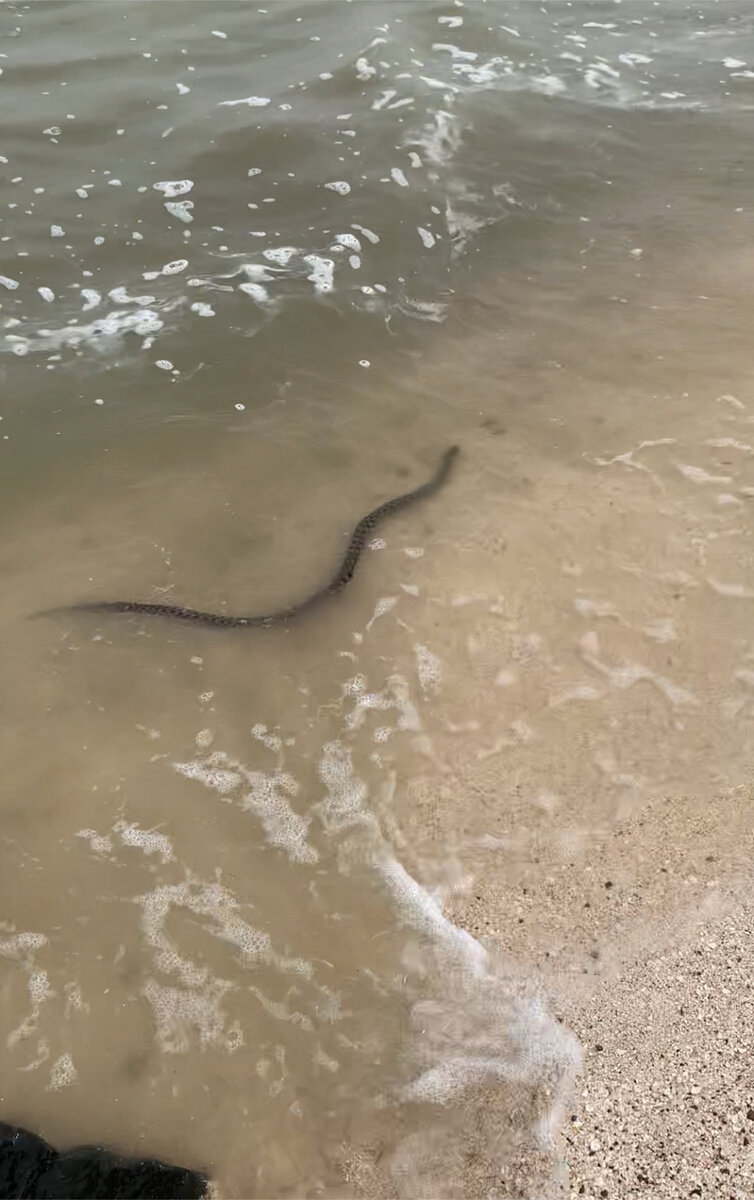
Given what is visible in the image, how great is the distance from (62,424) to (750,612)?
190 inches

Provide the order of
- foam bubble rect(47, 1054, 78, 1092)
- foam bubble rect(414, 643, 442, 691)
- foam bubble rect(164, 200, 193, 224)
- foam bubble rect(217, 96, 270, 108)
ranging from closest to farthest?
foam bubble rect(47, 1054, 78, 1092)
foam bubble rect(414, 643, 442, 691)
foam bubble rect(164, 200, 193, 224)
foam bubble rect(217, 96, 270, 108)

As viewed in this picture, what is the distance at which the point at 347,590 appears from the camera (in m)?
5.44

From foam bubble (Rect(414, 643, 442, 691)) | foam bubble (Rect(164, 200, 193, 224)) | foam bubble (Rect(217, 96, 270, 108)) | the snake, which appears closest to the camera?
foam bubble (Rect(414, 643, 442, 691))

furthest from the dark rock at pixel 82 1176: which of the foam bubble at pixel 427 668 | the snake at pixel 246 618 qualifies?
the snake at pixel 246 618

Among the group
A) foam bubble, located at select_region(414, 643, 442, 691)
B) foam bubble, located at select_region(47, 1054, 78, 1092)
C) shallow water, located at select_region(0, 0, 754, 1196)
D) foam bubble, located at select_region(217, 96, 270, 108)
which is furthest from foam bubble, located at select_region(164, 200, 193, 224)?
foam bubble, located at select_region(47, 1054, 78, 1092)

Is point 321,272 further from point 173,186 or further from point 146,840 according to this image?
point 146,840

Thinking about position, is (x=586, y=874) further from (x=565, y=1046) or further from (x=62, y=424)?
(x=62, y=424)

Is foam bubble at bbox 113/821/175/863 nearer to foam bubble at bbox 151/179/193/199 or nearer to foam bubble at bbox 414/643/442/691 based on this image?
foam bubble at bbox 414/643/442/691

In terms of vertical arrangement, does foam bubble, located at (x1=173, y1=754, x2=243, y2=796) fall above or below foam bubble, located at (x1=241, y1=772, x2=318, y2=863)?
above

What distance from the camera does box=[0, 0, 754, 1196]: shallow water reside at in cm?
356

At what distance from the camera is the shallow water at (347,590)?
3562 mm

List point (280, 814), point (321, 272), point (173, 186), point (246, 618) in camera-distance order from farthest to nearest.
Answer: point (173, 186)
point (321, 272)
point (246, 618)
point (280, 814)

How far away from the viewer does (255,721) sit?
4.78 meters

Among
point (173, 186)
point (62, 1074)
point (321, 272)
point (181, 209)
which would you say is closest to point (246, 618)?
point (62, 1074)
